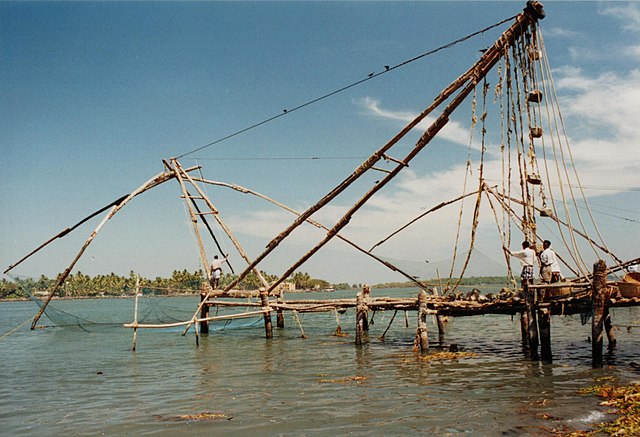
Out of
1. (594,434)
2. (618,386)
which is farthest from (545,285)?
(594,434)

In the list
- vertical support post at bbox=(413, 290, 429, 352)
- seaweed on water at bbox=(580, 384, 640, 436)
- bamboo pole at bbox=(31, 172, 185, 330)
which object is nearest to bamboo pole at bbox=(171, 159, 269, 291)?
bamboo pole at bbox=(31, 172, 185, 330)

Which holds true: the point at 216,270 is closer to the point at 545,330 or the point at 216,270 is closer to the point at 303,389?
the point at 303,389

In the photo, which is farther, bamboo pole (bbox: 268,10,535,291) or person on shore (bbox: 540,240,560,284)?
person on shore (bbox: 540,240,560,284)

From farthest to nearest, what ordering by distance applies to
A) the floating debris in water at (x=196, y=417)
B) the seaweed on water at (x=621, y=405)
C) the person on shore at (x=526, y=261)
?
the person on shore at (x=526, y=261) → the floating debris in water at (x=196, y=417) → the seaweed on water at (x=621, y=405)

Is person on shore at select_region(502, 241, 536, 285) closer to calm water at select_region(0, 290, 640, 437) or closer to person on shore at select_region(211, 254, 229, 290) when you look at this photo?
calm water at select_region(0, 290, 640, 437)

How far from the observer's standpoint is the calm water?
813 cm

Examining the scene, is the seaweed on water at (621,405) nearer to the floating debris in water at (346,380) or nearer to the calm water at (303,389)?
the calm water at (303,389)

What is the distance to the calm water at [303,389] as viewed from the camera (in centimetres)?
813

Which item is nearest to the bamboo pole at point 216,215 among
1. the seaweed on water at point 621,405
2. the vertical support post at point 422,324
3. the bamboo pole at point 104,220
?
the bamboo pole at point 104,220

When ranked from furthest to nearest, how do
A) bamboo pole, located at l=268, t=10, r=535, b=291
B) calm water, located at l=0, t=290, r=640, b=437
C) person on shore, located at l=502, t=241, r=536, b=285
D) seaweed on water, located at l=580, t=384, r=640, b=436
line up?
person on shore, located at l=502, t=241, r=536, b=285 < bamboo pole, located at l=268, t=10, r=535, b=291 < calm water, located at l=0, t=290, r=640, b=437 < seaweed on water, located at l=580, t=384, r=640, b=436

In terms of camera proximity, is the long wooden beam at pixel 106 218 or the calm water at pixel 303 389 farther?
the long wooden beam at pixel 106 218

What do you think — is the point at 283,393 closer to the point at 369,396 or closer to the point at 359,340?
the point at 369,396

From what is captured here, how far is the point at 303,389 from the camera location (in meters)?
10.8

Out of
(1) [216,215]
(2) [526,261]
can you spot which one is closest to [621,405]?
(2) [526,261]
